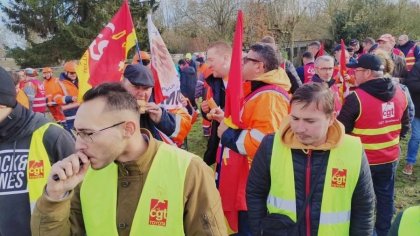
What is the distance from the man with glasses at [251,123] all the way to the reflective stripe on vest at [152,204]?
4.10 ft

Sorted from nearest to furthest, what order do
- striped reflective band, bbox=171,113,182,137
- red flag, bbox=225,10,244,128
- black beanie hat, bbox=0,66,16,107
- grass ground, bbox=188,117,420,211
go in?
1. black beanie hat, bbox=0,66,16,107
2. red flag, bbox=225,10,244,128
3. striped reflective band, bbox=171,113,182,137
4. grass ground, bbox=188,117,420,211

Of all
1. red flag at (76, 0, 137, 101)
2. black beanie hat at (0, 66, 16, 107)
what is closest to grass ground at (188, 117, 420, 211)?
red flag at (76, 0, 137, 101)

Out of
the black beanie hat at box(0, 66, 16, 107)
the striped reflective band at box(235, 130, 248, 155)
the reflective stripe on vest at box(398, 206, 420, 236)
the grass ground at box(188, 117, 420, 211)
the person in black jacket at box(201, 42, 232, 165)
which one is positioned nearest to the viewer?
the reflective stripe on vest at box(398, 206, 420, 236)

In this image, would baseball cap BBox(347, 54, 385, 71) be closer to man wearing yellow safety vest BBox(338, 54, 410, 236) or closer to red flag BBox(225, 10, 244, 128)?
man wearing yellow safety vest BBox(338, 54, 410, 236)

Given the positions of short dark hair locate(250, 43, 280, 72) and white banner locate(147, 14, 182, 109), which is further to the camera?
white banner locate(147, 14, 182, 109)

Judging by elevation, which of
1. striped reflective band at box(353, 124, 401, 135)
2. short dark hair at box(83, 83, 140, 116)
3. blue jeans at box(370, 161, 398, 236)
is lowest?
blue jeans at box(370, 161, 398, 236)

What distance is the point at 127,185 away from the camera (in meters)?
2.11

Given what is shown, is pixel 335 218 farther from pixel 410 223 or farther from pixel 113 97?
pixel 113 97

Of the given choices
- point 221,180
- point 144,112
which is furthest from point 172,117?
point 221,180

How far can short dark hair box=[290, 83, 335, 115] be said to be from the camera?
8.59ft

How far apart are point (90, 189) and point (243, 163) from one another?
1700 mm

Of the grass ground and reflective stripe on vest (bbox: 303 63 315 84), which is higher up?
reflective stripe on vest (bbox: 303 63 315 84)

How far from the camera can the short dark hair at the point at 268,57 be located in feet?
11.6

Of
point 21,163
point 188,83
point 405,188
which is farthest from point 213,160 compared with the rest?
point 188,83
